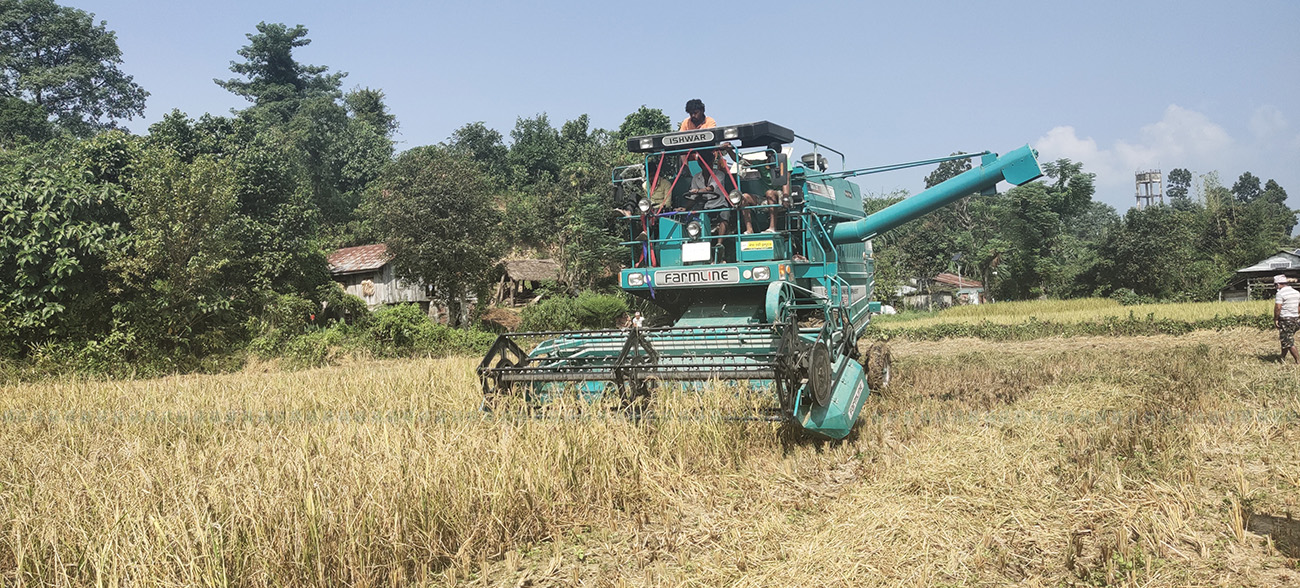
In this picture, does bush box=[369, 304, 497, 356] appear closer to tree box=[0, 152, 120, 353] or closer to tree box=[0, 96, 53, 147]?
tree box=[0, 152, 120, 353]

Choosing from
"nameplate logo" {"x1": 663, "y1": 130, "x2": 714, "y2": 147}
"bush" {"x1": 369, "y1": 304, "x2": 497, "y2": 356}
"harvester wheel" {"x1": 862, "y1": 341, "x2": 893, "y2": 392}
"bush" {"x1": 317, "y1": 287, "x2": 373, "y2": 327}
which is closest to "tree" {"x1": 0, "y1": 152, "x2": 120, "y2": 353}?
"bush" {"x1": 369, "y1": 304, "x2": 497, "y2": 356}

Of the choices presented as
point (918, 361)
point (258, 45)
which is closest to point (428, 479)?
point (918, 361)

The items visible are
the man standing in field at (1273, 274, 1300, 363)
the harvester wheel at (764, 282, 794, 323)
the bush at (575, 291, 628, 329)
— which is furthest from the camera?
the bush at (575, 291, 628, 329)

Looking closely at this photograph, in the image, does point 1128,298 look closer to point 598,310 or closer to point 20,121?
point 598,310

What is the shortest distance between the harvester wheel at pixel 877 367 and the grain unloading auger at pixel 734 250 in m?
0.03

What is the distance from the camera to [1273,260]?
34.3m

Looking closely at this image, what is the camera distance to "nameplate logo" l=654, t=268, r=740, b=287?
27.1 ft

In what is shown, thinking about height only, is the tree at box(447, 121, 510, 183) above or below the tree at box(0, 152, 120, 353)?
above

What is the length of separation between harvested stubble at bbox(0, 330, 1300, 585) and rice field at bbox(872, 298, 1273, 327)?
47.6 ft

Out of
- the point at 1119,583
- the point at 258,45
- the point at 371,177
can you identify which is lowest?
the point at 1119,583

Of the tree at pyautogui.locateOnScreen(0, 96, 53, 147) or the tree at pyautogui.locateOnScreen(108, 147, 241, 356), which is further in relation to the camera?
the tree at pyautogui.locateOnScreen(0, 96, 53, 147)

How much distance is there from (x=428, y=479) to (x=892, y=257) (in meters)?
46.7

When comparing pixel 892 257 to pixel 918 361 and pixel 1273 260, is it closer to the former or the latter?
pixel 1273 260

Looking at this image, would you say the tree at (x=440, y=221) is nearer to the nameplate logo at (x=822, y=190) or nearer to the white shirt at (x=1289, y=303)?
the nameplate logo at (x=822, y=190)
